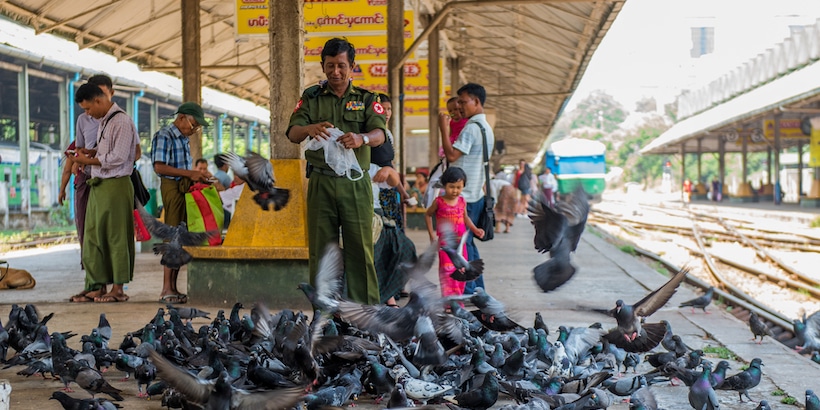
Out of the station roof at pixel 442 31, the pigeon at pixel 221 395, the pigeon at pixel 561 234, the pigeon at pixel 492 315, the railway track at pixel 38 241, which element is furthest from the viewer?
the station roof at pixel 442 31

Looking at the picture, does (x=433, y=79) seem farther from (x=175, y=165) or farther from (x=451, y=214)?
(x=451, y=214)

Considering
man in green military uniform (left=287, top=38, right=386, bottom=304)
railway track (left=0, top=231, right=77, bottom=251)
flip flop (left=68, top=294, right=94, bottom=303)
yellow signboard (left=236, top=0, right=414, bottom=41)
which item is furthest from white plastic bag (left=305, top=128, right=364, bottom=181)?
railway track (left=0, top=231, right=77, bottom=251)

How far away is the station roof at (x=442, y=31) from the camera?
53.4 feet

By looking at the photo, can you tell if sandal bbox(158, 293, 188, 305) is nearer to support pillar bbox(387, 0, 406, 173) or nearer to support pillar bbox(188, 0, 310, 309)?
support pillar bbox(188, 0, 310, 309)

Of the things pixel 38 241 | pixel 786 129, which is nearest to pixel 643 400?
pixel 38 241

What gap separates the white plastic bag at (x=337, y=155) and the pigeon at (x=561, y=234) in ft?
3.65

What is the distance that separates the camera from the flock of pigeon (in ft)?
13.7

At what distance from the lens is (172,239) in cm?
729

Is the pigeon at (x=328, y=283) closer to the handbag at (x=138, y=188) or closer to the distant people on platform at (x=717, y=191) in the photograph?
the handbag at (x=138, y=188)

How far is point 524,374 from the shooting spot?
4695mm

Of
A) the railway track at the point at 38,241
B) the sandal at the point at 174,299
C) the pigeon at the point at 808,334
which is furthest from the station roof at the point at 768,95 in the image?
the sandal at the point at 174,299

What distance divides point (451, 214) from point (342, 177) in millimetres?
1572

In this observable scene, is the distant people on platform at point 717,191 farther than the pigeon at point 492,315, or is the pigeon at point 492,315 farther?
the distant people on platform at point 717,191

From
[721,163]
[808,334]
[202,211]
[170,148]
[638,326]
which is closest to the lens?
[638,326]
